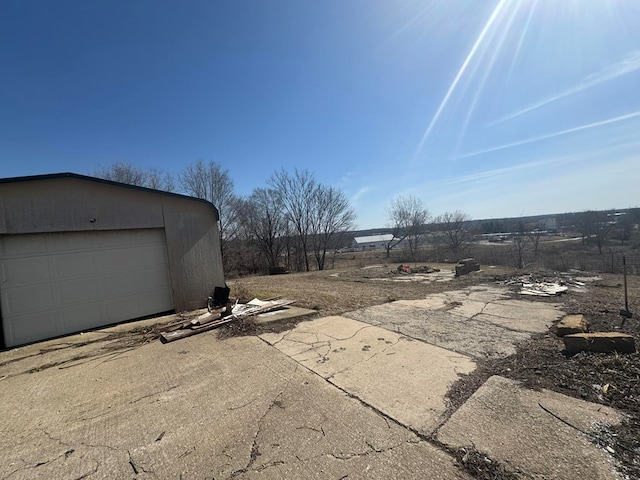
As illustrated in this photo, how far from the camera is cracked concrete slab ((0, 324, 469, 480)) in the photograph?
1963 millimetres

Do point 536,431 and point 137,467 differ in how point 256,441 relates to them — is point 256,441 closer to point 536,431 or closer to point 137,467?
point 137,467

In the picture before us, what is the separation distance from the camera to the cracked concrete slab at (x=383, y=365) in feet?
8.51

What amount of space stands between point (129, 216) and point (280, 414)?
5.70 m

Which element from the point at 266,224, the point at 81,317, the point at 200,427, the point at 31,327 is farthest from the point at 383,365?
the point at 266,224

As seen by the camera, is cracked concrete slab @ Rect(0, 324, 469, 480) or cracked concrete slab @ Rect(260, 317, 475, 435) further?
cracked concrete slab @ Rect(260, 317, 475, 435)

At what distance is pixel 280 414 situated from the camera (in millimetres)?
2545

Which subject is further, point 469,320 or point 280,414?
point 469,320

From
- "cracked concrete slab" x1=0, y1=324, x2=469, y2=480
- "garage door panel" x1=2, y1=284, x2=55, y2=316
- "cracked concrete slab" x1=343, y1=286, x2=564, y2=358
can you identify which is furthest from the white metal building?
"cracked concrete slab" x1=343, y1=286, x2=564, y2=358

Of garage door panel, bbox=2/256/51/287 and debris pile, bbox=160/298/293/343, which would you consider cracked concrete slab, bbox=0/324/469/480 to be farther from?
garage door panel, bbox=2/256/51/287

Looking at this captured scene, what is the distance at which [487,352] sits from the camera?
3.81 meters

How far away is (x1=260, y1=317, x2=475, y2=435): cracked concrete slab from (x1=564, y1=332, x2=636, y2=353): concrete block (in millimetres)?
1305

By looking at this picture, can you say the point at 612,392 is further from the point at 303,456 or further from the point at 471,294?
the point at 471,294

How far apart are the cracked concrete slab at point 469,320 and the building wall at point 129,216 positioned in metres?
3.96

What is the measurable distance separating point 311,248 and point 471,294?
869 inches
